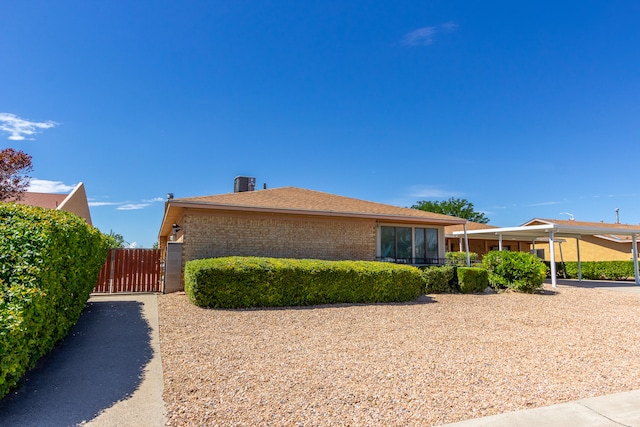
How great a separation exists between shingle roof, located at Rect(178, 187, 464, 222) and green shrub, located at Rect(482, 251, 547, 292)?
2.60 meters

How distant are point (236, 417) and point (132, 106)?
47.4 ft

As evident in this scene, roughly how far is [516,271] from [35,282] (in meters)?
15.6

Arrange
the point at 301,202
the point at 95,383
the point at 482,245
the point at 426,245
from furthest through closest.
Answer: the point at 482,245
the point at 426,245
the point at 301,202
the point at 95,383

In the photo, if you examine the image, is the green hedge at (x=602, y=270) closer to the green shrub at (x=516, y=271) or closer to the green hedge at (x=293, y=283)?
the green shrub at (x=516, y=271)

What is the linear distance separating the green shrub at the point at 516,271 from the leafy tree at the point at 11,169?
22.1m

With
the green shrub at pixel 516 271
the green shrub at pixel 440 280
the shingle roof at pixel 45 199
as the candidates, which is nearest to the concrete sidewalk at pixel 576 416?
the green shrub at pixel 440 280

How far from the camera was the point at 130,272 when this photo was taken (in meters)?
12.6

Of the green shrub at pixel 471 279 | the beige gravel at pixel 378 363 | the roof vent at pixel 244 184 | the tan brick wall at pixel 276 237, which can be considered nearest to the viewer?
the beige gravel at pixel 378 363

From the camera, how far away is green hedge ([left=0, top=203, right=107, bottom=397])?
3.50 metres

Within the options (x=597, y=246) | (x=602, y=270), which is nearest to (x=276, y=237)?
(x=602, y=270)

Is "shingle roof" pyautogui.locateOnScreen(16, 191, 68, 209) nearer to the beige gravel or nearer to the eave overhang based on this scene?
the eave overhang

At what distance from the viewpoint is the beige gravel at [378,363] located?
3.82 meters

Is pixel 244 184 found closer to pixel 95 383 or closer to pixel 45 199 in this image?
pixel 95 383

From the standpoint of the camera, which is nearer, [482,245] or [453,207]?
[482,245]
